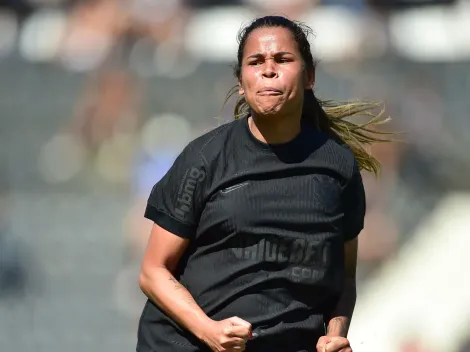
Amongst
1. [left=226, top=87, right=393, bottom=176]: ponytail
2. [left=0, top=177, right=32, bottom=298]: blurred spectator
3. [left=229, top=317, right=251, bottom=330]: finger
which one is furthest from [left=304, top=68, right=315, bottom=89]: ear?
[left=0, top=177, right=32, bottom=298]: blurred spectator

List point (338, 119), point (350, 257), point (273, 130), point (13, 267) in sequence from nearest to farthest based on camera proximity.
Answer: point (273, 130), point (350, 257), point (338, 119), point (13, 267)

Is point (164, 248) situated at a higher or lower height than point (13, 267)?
higher

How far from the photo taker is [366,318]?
595 centimetres

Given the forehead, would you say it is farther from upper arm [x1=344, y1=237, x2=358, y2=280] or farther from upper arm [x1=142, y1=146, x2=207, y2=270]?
upper arm [x1=344, y1=237, x2=358, y2=280]

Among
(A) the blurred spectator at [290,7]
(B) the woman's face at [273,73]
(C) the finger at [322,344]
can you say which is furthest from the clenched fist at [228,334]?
(A) the blurred spectator at [290,7]

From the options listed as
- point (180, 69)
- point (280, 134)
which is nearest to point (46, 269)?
point (180, 69)

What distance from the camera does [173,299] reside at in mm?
2328

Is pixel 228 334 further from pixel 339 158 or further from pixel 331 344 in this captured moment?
pixel 339 158

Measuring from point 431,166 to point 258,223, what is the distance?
4.03 m

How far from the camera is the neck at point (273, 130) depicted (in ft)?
7.86

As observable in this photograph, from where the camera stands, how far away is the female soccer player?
2311mm

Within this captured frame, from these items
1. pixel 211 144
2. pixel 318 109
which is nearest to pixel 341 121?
pixel 318 109

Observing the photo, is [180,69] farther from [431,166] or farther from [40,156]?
[431,166]

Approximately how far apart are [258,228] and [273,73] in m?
0.39
